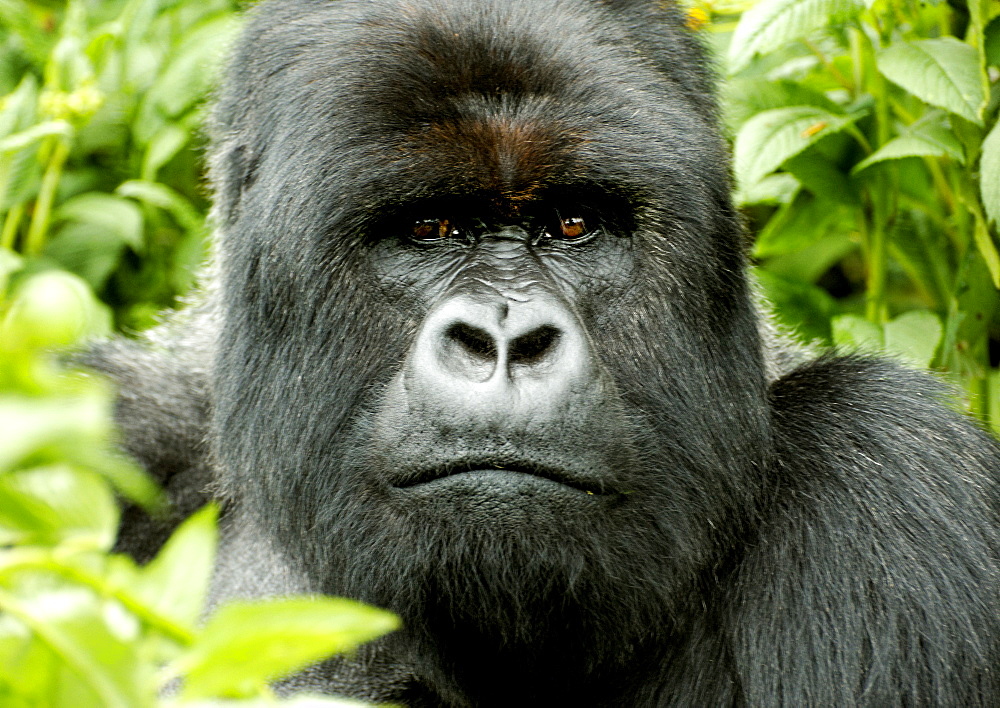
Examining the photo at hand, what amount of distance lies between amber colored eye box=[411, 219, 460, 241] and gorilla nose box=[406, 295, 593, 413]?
0.30 metres

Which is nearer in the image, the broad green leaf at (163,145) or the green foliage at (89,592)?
the green foliage at (89,592)

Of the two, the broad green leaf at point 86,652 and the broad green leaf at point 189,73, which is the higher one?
the broad green leaf at point 86,652

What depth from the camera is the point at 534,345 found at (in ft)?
7.27

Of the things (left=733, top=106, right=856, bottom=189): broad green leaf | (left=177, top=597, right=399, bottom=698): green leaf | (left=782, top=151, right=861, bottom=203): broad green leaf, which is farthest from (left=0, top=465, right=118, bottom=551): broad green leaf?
(left=782, top=151, right=861, bottom=203): broad green leaf

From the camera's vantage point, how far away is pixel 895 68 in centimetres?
324

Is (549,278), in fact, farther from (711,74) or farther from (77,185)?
(77,185)

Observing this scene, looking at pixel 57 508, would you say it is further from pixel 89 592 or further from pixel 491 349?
pixel 491 349

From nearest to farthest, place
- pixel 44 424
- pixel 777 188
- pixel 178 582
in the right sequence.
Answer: pixel 44 424 → pixel 178 582 → pixel 777 188

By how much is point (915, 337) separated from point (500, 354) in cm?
176

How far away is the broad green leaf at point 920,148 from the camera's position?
3199 millimetres

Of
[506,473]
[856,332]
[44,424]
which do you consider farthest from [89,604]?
[856,332]

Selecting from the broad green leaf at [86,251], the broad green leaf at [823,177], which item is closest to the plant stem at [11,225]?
the broad green leaf at [86,251]

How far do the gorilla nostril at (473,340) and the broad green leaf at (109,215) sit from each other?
2329mm

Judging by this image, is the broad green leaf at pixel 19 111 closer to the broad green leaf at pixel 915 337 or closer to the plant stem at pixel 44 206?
the plant stem at pixel 44 206
